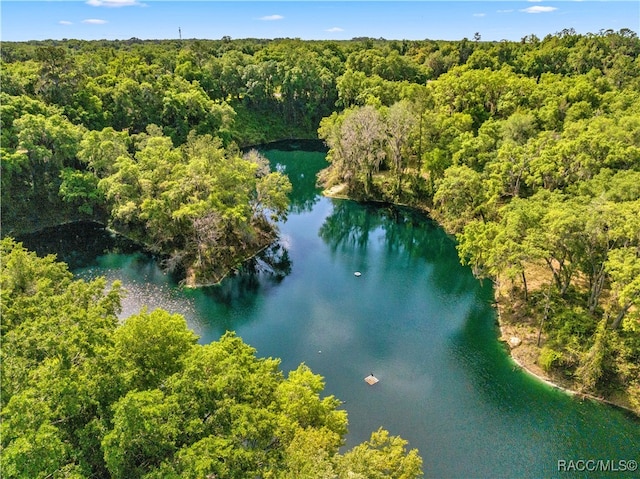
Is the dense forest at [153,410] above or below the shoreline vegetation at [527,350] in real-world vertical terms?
above

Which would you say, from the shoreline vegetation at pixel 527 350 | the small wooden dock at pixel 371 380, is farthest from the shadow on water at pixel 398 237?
the small wooden dock at pixel 371 380

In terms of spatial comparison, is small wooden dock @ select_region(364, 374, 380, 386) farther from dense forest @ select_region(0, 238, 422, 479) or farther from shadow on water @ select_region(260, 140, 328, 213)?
shadow on water @ select_region(260, 140, 328, 213)

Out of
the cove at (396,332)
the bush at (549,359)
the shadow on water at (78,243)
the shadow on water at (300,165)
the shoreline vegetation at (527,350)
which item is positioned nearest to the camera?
the cove at (396,332)

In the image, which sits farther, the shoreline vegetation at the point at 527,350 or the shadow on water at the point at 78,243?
the shadow on water at the point at 78,243

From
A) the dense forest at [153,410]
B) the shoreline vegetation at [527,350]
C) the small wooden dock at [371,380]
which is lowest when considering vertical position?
the small wooden dock at [371,380]

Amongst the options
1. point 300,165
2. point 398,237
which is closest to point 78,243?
point 398,237

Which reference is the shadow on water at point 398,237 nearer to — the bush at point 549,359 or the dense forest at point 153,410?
the bush at point 549,359

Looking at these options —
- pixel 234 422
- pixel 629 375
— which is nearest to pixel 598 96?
pixel 629 375
